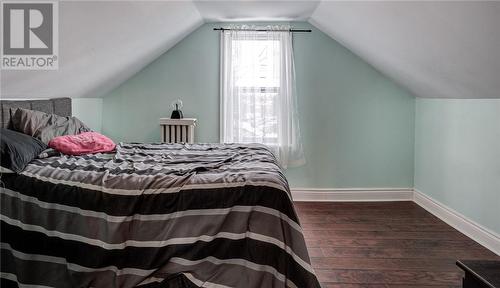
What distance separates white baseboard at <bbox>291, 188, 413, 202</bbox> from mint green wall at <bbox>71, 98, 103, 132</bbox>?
2439mm

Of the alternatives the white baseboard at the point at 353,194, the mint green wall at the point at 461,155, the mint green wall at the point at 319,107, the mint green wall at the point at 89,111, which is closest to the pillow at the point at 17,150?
the mint green wall at the point at 89,111

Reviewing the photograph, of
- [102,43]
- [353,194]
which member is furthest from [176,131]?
[353,194]

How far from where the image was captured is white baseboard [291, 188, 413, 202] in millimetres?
4340

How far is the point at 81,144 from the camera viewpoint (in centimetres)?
266

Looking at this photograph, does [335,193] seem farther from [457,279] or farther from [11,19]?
[11,19]

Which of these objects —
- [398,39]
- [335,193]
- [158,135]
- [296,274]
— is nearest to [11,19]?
[296,274]

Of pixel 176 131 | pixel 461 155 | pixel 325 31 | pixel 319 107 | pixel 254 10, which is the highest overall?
pixel 254 10

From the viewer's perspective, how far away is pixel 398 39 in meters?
2.98

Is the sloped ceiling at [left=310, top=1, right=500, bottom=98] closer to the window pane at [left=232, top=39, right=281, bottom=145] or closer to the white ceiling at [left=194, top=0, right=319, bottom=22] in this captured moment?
the white ceiling at [left=194, top=0, right=319, bottom=22]

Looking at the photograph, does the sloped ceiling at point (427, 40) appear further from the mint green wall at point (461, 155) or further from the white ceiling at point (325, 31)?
the mint green wall at point (461, 155)

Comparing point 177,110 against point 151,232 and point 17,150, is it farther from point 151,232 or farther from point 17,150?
point 151,232

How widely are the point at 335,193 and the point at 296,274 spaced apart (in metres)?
2.71

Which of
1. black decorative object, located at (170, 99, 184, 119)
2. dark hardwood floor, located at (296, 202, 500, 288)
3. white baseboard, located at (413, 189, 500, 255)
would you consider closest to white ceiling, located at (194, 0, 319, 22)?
black decorative object, located at (170, 99, 184, 119)

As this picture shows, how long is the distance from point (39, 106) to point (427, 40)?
2985 millimetres
